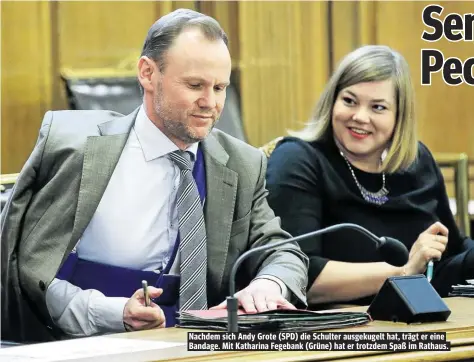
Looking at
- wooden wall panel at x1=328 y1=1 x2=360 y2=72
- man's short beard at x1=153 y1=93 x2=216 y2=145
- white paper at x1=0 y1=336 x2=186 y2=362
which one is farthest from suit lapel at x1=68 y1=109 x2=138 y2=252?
wooden wall panel at x1=328 y1=1 x2=360 y2=72

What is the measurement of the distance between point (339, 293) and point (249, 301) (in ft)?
2.62

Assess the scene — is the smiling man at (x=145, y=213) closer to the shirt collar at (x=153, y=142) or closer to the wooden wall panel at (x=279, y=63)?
the shirt collar at (x=153, y=142)

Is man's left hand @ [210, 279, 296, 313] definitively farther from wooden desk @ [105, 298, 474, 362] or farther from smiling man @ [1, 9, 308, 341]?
wooden desk @ [105, 298, 474, 362]

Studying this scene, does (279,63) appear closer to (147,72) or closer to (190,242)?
(147,72)

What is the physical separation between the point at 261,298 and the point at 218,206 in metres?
0.38

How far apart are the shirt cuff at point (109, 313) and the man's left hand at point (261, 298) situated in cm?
24

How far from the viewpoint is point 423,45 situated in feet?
16.5

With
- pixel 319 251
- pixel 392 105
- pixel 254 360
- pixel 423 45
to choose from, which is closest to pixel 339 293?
pixel 319 251

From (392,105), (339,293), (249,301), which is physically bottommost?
(339,293)

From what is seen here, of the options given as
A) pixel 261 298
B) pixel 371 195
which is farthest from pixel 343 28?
pixel 261 298

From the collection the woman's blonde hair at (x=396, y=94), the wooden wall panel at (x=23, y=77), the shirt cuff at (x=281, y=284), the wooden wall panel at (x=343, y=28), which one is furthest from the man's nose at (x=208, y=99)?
the wooden wall panel at (x=343, y=28)

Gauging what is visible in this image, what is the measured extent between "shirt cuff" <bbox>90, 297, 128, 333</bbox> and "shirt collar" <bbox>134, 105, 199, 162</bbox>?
17.6 inches

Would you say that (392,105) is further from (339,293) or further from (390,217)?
(339,293)

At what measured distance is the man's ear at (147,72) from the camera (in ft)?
9.07
